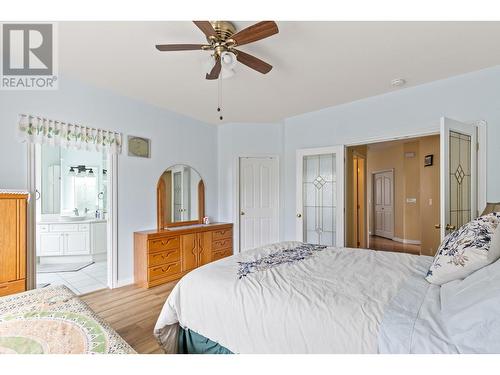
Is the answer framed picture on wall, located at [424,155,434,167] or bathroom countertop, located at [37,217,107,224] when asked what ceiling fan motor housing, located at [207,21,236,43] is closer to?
bathroom countertop, located at [37,217,107,224]

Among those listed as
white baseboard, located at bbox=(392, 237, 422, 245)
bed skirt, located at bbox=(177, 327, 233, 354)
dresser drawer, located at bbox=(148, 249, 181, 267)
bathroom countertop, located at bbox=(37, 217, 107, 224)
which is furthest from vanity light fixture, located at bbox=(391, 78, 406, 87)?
bathroom countertop, located at bbox=(37, 217, 107, 224)

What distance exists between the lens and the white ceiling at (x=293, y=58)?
6.48ft

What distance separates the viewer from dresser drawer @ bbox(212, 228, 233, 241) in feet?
13.9

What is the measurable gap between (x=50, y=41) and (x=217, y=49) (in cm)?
144

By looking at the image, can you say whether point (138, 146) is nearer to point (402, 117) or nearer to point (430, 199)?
point (402, 117)

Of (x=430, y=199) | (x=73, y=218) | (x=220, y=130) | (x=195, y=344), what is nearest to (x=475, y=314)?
(x=195, y=344)

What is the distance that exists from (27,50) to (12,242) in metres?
1.66

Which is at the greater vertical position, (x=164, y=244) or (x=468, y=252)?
(x=468, y=252)

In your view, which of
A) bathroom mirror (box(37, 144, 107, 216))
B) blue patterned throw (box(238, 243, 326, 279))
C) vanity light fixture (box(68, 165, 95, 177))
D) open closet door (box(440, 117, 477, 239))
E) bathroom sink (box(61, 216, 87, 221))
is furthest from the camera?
vanity light fixture (box(68, 165, 95, 177))

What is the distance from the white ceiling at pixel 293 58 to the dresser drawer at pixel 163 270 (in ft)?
7.45

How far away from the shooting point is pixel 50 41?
2.12m

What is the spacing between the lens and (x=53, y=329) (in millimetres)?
1114

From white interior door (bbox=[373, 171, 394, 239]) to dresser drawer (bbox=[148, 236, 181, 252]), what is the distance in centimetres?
567
